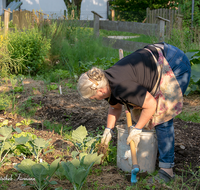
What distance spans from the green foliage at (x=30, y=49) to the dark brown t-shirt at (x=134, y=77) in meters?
4.28

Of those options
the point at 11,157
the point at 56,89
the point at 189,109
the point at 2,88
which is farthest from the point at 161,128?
the point at 2,88

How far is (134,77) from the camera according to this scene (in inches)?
81.3

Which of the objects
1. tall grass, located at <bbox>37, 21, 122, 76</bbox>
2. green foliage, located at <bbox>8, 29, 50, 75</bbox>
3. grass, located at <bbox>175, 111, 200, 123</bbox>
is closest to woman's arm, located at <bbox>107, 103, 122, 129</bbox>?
grass, located at <bbox>175, 111, 200, 123</bbox>

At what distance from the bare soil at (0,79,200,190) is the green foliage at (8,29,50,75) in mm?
828

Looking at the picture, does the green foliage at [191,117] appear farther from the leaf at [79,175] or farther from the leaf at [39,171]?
the leaf at [39,171]

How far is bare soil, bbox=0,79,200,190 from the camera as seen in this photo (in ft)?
7.27

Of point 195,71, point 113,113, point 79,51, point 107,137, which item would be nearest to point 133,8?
point 79,51

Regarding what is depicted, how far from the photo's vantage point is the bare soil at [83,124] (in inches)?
87.2

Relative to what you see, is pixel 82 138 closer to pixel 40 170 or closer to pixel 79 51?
pixel 40 170

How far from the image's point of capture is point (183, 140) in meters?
2.79

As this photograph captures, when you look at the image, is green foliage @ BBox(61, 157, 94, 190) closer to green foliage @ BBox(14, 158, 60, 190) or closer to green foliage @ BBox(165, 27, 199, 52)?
green foliage @ BBox(14, 158, 60, 190)

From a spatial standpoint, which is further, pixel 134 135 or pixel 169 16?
pixel 169 16

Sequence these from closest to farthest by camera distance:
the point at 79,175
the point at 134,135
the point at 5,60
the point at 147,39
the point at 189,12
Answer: the point at 79,175 < the point at 134,135 < the point at 5,60 < the point at 189,12 < the point at 147,39

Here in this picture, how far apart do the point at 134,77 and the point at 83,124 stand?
5.19 ft
